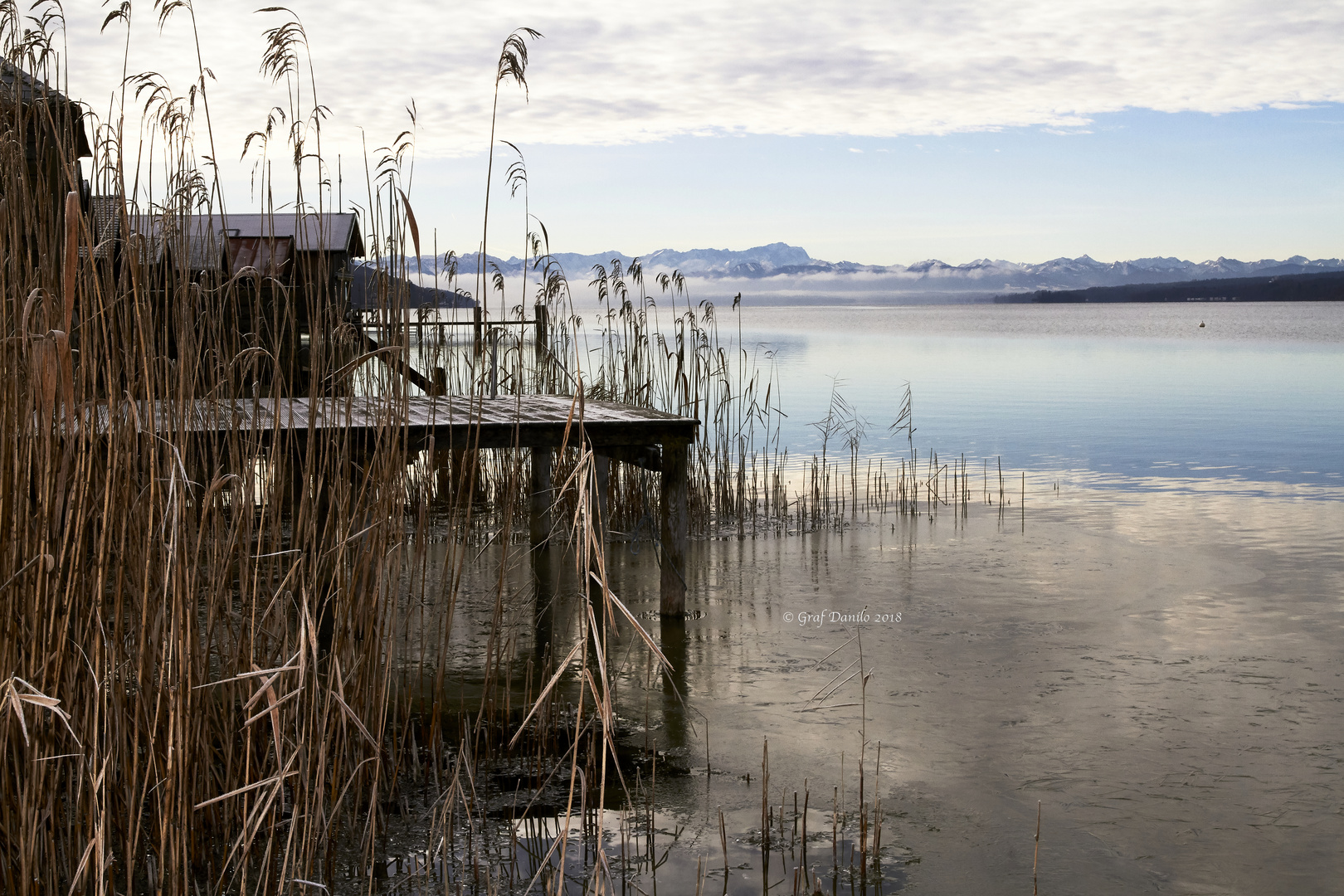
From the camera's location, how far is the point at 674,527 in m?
4.39

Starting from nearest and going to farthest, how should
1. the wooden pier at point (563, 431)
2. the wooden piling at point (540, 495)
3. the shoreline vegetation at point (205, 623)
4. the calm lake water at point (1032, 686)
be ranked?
the shoreline vegetation at point (205, 623)
the calm lake water at point (1032, 686)
the wooden pier at point (563, 431)
the wooden piling at point (540, 495)

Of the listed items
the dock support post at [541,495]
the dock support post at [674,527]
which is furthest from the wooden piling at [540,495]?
the dock support post at [674,527]

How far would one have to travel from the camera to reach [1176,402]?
15.6m

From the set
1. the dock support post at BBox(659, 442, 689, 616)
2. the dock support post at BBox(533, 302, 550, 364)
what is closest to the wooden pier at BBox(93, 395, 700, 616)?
the dock support post at BBox(659, 442, 689, 616)

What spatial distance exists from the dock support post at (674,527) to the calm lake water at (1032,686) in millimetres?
134

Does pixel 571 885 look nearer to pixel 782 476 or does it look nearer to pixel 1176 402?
pixel 782 476

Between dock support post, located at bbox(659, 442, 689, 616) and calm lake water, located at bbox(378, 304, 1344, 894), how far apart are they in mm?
134

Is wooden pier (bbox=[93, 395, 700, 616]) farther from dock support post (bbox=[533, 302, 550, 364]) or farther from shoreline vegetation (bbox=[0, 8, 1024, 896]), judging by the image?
dock support post (bbox=[533, 302, 550, 364])

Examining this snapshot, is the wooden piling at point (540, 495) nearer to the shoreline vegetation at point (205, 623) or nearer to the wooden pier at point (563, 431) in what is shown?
the wooden pier at point (563, 431)

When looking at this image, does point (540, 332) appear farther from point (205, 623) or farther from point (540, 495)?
point (205, 623)

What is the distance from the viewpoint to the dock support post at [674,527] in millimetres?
4246

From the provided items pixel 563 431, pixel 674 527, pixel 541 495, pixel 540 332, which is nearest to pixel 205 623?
pixel 563 431

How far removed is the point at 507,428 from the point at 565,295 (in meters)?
2.88

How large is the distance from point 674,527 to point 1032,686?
1.45m
